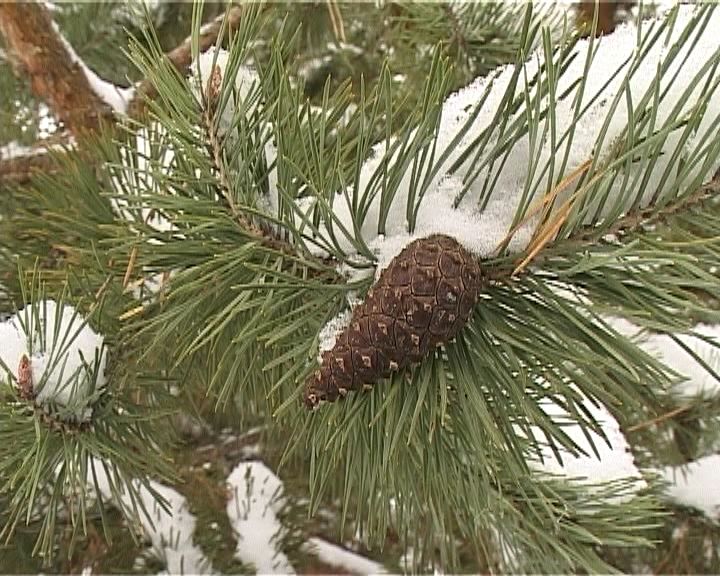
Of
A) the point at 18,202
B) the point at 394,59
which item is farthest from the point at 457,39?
the point at 18,202

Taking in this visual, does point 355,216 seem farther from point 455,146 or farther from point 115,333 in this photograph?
point 115,333

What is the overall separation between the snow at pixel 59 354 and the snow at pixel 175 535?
41cm

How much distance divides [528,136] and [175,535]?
0.72m

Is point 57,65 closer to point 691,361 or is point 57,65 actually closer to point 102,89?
point 102,89

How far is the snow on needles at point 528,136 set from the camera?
309 millimetres

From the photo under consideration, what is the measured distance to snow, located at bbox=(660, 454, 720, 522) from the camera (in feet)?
2.87

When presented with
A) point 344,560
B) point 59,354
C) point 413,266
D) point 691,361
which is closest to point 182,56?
point 59,354

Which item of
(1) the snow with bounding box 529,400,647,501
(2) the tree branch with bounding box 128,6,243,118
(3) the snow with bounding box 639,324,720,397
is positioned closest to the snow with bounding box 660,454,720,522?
(3) the snow with bounding box 639,324,720,397

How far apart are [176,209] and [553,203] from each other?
164mm

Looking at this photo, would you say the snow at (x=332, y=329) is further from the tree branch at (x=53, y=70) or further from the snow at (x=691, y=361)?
the snow at (x=691, y=361)

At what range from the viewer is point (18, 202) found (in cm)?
73

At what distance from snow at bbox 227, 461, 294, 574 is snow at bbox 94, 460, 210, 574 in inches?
1.8

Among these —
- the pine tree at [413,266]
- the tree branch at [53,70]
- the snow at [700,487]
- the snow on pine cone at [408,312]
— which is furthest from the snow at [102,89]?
the snow at [700,487]

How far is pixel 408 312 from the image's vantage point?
31cm
